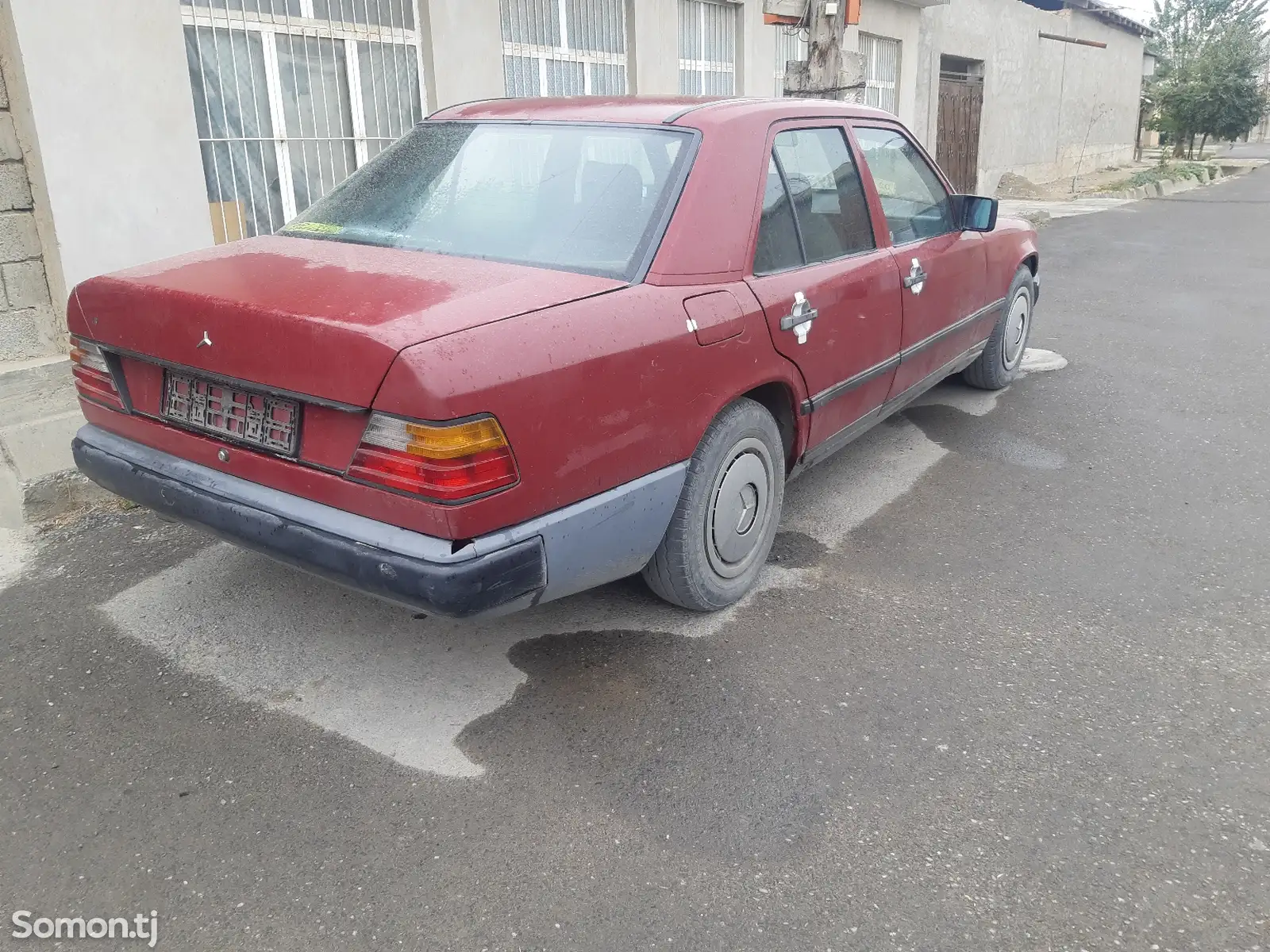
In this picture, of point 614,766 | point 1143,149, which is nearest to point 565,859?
point 614,766

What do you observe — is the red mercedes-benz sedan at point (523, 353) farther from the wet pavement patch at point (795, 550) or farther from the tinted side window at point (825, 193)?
the wet pavement patch at point (795, 550)

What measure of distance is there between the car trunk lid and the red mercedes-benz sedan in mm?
10

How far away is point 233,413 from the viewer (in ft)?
8.75

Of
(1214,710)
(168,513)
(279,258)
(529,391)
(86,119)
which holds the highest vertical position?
(86,119)

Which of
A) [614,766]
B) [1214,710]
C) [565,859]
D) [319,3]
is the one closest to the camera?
[565,859]

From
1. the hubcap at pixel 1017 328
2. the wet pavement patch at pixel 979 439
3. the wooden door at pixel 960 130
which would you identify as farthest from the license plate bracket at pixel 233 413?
the wooden door at pixel 960 130

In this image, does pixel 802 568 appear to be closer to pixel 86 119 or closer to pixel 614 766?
pixel 614 766

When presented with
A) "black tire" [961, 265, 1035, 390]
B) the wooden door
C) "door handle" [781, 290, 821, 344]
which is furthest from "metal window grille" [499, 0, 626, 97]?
the wooden door

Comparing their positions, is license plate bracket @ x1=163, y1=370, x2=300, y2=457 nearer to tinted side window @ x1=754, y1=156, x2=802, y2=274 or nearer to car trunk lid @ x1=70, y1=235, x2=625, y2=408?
car trunk lid @ x1=70, y1=235, x2=625, y2=408

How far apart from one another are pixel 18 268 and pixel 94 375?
2.17m

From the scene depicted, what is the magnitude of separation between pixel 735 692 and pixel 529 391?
116 centimetres

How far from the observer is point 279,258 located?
2998 millimetres

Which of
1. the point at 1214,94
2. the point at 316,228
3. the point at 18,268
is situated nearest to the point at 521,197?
the point at 316,228

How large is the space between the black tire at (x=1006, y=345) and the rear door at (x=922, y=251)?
0.86 meters
